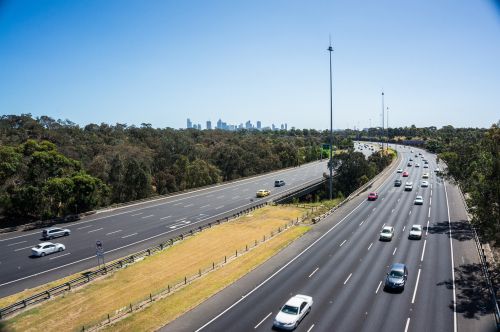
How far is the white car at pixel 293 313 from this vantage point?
910 inches

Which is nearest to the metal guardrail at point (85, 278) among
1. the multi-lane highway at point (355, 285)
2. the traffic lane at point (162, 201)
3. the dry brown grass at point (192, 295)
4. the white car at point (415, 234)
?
the dry brown grass at point (192, 295)

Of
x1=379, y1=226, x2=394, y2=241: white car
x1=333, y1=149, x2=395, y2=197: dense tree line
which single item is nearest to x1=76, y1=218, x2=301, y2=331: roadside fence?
x1=379, y1=226, x2=394, y2=241: white car

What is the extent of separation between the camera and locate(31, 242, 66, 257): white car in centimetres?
3872

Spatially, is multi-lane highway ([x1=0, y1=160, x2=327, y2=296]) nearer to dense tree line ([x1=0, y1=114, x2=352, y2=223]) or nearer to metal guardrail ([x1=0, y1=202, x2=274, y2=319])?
metal guardrail ([x1=0, y1=202, x2=274, y2=319])

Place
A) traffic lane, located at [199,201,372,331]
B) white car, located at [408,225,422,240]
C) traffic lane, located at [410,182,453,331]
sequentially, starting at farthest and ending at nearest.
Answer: white car, located at [408,225,422,240] → traffic lane, located at [199,201,372,331] → traffic lane, located at [410,182,453,331]

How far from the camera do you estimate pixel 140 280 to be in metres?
32.2

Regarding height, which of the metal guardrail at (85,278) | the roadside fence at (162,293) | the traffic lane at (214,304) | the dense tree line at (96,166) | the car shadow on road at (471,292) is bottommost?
the traffic lane at (214,304)

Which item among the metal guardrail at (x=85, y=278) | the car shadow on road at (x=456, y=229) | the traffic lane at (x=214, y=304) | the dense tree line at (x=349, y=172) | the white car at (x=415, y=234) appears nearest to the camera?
the traffic lane at (x=214, y=304)

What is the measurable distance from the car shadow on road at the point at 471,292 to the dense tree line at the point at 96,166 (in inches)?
1950

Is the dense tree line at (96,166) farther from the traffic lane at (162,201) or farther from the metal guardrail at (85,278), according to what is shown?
the metal guardrail at (85,278)

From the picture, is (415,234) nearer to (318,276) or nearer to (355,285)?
(355,285)

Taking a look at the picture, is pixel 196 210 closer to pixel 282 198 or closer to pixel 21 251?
pixel 282 198

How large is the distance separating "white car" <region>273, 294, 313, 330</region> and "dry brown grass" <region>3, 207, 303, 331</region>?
11.4 meters

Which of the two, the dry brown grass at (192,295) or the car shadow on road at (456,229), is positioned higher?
the car shadow on road at (456,229)
